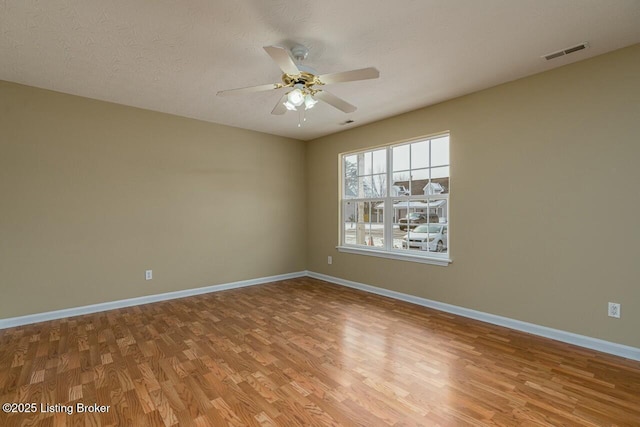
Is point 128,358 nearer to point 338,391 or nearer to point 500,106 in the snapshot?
point 338,391

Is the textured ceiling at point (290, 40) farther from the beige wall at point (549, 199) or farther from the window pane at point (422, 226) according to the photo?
the window pane at point (422, 226)

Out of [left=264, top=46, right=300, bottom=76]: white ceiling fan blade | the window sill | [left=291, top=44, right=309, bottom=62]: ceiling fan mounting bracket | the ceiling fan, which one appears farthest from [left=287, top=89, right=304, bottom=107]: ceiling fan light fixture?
the window sill

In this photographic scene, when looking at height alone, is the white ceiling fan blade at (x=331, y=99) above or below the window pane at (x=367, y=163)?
above

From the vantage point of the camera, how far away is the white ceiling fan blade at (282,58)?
183 cm

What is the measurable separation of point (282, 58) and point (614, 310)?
3379 millimetres

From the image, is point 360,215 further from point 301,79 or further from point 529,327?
point 301,79

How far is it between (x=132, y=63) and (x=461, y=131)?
11.5ft

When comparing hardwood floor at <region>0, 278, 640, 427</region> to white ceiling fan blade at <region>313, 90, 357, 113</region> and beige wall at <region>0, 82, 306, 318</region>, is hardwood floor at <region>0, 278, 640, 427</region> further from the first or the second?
white ceiling fan blade at <region>313, 90, 357, 113</region>

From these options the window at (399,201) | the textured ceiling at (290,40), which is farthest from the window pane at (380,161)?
the textured ceiling at (290,40)

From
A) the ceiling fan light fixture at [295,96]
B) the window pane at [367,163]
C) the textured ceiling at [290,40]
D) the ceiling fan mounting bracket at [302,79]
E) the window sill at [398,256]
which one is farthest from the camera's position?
the window pane at [367,163]

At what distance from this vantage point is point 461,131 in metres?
3.46

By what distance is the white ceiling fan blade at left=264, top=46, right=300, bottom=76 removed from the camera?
6.02 ft

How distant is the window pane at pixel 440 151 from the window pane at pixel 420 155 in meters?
0.08

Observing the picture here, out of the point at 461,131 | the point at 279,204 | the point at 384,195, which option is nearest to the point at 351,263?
the point at 384,195
